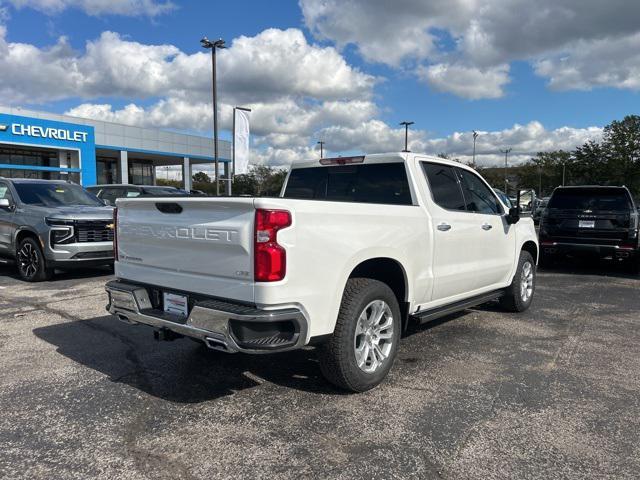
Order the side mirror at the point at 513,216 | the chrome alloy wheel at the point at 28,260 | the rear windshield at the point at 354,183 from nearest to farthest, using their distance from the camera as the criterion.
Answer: the rear windshield at the point at 354,183 < the side mirror at the point at 513,216 < the chrome alloy wheel at the point at 28,260

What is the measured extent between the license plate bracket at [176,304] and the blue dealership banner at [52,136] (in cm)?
3146

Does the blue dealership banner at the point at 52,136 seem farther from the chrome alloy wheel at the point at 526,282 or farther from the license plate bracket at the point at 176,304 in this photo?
the chrome alloy wheel at the point at 526,282

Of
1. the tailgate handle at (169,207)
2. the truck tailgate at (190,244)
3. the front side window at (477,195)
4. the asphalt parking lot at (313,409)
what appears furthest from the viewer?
the front side window at (477,195)

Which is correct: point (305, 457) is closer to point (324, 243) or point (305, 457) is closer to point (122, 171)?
point (324, 243)

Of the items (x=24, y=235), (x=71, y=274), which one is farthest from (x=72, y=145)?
(x=24, y=235)

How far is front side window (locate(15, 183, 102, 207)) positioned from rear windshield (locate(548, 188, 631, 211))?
9.20 meters

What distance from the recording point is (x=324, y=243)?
11.1 feet

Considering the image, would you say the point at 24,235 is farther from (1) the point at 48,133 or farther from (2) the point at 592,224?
(1) the point at 48,133

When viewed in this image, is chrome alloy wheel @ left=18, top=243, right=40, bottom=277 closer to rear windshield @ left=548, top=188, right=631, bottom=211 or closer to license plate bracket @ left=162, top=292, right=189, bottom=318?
license plate bracket @ left=162, top=292, right=189, bottom=318

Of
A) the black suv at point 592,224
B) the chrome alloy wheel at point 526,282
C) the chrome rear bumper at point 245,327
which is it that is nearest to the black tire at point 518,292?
the chrome alloy wheel at point 526,282

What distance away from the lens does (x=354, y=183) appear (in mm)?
5098

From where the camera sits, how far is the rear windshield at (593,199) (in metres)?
9.64

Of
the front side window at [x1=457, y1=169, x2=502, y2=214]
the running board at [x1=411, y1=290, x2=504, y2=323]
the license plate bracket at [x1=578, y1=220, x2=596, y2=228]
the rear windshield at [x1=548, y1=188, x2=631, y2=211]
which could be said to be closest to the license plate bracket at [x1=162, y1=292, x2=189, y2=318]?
the running board at [x1=411, y1=290, x2=504, y2=323]

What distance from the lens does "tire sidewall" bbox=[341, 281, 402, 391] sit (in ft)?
11.8
